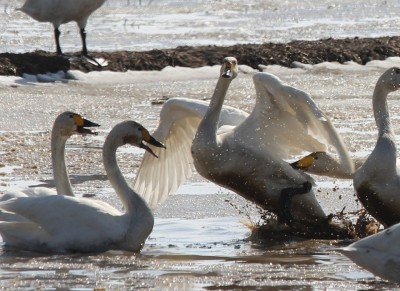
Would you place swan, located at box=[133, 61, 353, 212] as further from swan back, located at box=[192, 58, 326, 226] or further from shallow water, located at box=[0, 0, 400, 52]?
shallow water, located at box=[0, 0, 400, 52]

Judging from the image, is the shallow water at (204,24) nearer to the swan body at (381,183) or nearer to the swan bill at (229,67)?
the swan bill at (229,67)

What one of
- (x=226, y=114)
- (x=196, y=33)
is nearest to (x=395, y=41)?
(x=196, y=33)

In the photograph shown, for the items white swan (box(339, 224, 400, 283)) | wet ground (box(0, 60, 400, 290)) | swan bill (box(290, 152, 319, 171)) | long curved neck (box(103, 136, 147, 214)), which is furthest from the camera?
swan bill (box(290, 152, 319, 171))

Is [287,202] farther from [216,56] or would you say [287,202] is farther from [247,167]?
[216,56]

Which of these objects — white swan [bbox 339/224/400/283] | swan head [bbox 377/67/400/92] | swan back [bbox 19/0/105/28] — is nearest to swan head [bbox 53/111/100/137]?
swan head [bbox 377/67/400/92]

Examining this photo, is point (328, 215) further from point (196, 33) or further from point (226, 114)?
point (196, 33)

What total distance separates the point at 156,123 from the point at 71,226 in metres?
5.21

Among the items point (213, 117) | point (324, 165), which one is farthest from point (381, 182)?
point (213, 117)

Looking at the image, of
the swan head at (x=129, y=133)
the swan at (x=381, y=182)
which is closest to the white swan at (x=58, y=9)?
the swan head at (x=129, y=133)

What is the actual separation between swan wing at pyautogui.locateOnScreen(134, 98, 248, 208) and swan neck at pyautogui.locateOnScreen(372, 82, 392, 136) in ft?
4.08

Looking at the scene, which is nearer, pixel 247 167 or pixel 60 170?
pixel 60 170

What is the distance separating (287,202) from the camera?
904 centimetres

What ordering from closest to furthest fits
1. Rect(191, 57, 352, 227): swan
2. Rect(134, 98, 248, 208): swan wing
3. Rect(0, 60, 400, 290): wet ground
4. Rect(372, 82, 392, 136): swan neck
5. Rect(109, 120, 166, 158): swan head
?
Rect(0, 60, 400, 290): wet ground → Rect(109, 120, 166, 158): swan head → Rect(372, 82, 392, 136): swan neck → Rect(191, 57, 352, 227): swan → Rect(134, 98, 248, 208): swan wing

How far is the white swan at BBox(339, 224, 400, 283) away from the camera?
234 inches
